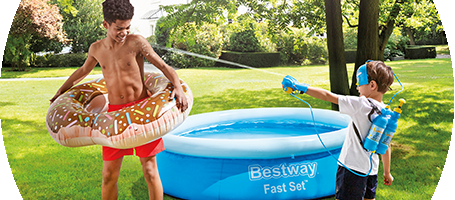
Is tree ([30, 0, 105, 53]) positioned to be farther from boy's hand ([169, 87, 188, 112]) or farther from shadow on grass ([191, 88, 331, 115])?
boy's hand ([169, 87, 188, 112])

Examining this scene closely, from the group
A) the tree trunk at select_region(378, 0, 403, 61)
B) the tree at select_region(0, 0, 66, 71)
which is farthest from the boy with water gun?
the tree at select_region(0, 0, 66, 71)

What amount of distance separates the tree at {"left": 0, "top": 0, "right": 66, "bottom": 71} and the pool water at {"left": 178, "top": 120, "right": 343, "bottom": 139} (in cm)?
1529

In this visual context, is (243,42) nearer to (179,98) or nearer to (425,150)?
(425,150)

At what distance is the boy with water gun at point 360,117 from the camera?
2.14 metres

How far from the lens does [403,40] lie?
973 inches

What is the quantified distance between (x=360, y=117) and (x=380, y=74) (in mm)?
281

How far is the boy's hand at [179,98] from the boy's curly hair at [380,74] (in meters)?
1.22

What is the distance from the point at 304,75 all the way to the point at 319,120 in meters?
10.5

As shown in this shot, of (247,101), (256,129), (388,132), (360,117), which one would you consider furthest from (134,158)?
(247,101)

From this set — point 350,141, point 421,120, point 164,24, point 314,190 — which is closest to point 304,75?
point 421,120

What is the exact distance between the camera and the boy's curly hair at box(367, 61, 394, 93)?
6.97ft

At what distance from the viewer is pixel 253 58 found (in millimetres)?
19297

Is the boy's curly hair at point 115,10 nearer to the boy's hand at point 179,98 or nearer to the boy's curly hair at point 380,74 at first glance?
the boy's hand at point 179,98

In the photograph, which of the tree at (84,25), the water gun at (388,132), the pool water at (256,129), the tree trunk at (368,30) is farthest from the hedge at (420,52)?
the water gun at (388,132)
